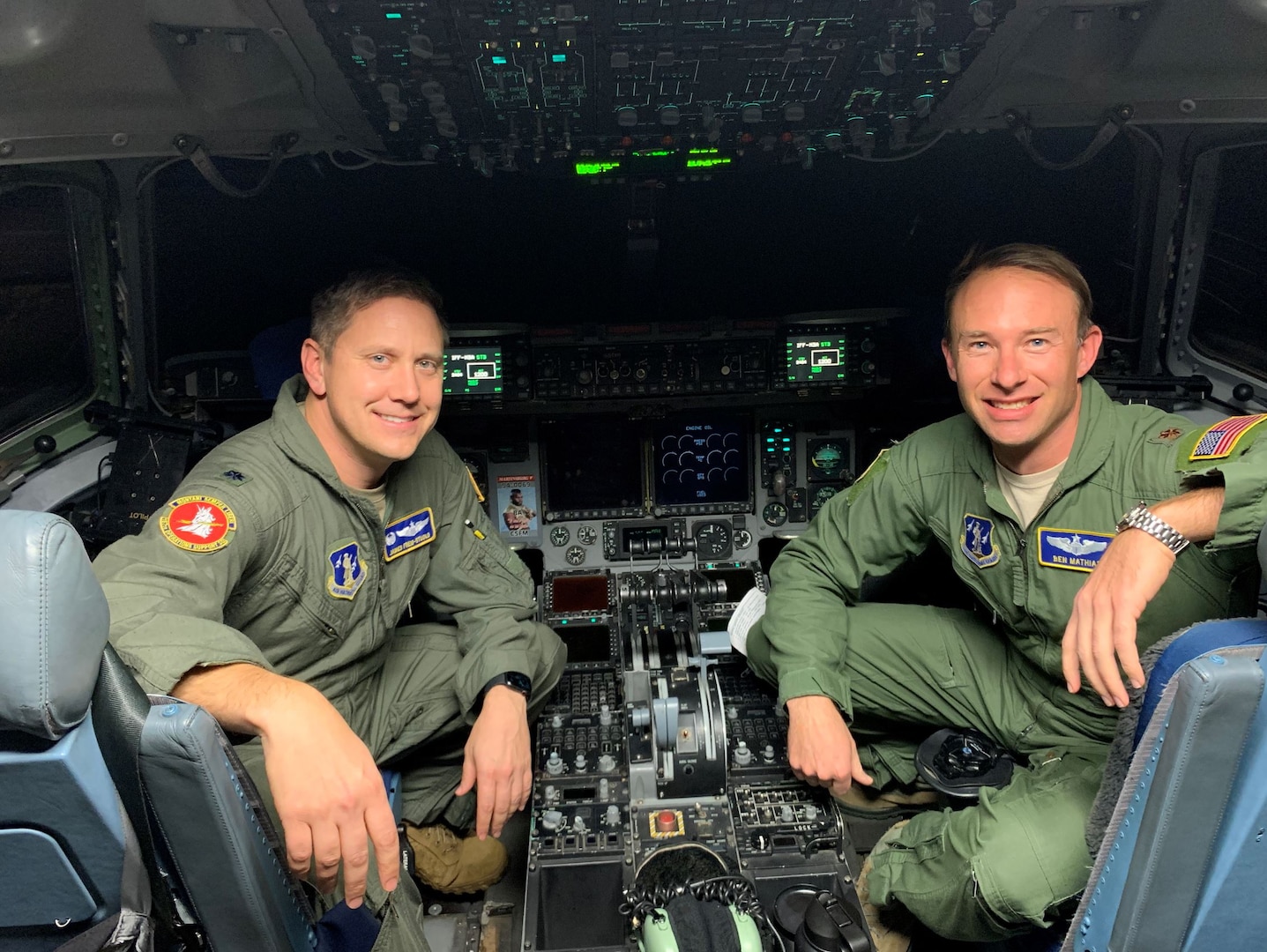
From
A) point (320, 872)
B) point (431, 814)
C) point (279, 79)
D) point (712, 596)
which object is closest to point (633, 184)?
point (279, 79)

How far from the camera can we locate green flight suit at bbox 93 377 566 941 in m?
1.50

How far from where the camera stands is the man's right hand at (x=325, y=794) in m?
1.24

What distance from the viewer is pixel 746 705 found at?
2.46m

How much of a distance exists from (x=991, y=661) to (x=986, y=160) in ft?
8.37

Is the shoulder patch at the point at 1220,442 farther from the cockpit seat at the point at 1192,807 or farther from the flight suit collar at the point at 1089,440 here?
the cockpit seat at the point at 1192,807

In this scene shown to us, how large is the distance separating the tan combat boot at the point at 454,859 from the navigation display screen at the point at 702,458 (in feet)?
4.97

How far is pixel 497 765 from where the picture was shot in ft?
6.03

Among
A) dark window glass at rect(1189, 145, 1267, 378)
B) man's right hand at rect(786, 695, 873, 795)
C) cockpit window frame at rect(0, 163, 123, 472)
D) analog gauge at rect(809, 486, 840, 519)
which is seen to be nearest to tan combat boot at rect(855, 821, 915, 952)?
man's right hand at rect(786, 695, 873, 795)

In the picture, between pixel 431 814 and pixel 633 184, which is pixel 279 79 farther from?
pixel 431 814

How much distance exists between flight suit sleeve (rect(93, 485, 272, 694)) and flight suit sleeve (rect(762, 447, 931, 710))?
1.22 m

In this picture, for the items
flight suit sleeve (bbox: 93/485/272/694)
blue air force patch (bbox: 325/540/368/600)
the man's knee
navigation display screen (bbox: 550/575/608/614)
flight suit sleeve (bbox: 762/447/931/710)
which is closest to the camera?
flight suit sleeve (bbox: 93/485/272/694)

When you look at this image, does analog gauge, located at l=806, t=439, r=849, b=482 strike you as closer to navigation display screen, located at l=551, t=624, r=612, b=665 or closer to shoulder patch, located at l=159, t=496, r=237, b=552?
navigation display screen, located at l=551, t=624, r=612, b=665

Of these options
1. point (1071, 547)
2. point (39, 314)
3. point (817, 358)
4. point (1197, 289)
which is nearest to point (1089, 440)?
point (1071, 547)

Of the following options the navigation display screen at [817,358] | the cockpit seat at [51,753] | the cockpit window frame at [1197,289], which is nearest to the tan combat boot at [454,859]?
the cockpit seat at [51,753]
